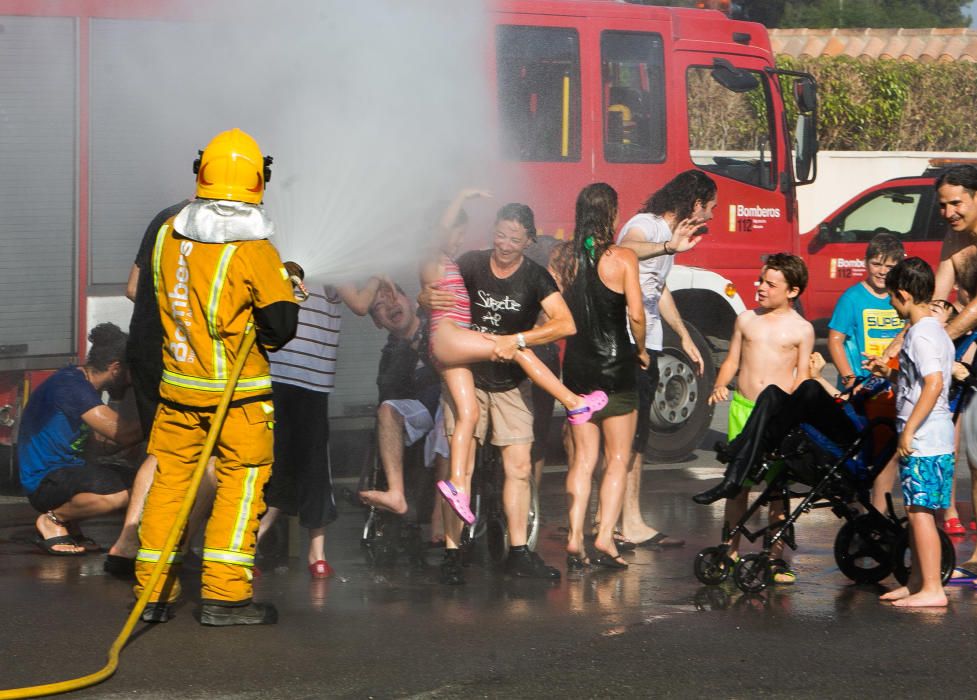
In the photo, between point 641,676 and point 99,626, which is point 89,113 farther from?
point 641,676

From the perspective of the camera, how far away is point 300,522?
268 inches

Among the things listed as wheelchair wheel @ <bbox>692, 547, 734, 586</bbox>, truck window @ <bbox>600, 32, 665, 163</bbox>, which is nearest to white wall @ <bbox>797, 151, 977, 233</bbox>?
truck window @ <bbox>600, 32, 665, 163</bbox>

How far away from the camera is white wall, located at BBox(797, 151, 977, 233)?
802 inches

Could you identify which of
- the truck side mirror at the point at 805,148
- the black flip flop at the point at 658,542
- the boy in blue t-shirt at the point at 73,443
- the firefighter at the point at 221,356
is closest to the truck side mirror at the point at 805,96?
the truck side mirror at the point at 805,148

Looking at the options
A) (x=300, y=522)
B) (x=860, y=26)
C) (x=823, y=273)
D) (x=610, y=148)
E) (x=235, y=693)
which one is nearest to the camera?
(x=235, y=693)

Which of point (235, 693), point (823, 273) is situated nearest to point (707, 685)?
point (235, 693)

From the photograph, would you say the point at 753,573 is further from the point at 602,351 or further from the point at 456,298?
the point at 456,298

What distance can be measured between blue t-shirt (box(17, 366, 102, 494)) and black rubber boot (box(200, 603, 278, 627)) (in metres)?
1.82

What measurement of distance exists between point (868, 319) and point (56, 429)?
421 centimetres

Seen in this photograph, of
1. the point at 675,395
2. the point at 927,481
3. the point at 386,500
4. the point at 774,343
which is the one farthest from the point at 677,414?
the point at 927,481

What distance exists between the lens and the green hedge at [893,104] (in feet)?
72.4

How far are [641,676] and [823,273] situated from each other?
36.0 ft

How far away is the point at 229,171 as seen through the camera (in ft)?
18.7

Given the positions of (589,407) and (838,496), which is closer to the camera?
(838,496)
